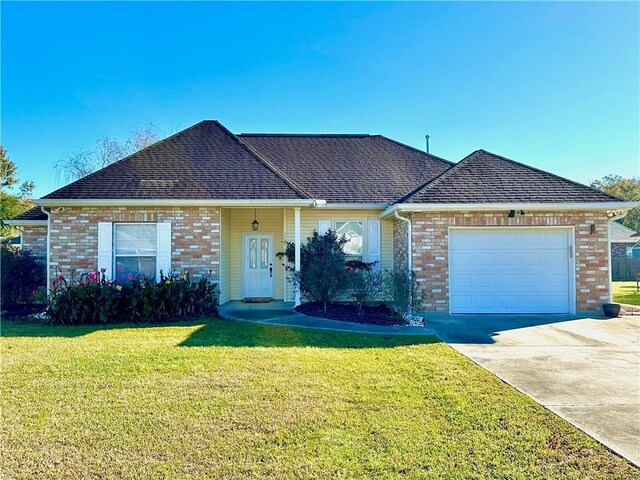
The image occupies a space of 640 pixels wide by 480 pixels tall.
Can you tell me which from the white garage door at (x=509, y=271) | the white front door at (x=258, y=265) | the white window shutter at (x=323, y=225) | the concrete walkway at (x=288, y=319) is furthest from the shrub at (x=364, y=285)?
the white front door at (x=258, y=265)

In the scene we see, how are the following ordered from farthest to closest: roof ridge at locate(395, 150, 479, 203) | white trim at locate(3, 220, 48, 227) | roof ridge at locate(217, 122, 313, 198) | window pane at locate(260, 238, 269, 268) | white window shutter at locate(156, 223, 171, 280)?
window pane at locate(260, 238, 269, 268), white trim at locate(3, 220, 48, 227), roof ridge at locate(217, 122, 313, 198), white window shutter at locate(156, 223, 171, 280), roof ridge at locate(395, 150, 479, 203)

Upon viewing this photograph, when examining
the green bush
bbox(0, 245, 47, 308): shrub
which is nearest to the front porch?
the green bush

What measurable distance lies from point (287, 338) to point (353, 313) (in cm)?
299

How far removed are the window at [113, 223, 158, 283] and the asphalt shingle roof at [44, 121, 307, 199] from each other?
93 centimetres

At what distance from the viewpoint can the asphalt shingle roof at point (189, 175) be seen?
10.7m

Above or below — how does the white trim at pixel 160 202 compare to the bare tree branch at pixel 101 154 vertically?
below

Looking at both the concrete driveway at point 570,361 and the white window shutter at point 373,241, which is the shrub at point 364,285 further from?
the white window shutter at point 373,241

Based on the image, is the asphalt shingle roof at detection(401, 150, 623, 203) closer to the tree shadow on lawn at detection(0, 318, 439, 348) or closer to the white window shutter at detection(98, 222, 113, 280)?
the tree shadow on lawn at detection(0, 318, 439, 348)

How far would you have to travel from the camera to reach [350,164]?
47.3ft

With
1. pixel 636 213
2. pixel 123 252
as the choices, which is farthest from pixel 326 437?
pixel 636 213

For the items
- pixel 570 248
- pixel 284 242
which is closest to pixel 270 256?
pixel 284 242

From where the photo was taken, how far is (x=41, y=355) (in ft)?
20.3

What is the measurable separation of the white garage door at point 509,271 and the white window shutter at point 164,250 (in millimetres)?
7806

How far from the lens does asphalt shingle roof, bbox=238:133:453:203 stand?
507 inches
